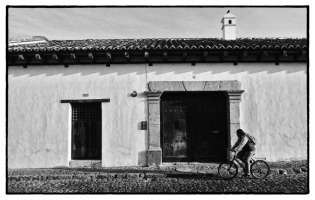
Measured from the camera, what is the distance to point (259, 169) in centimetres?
669

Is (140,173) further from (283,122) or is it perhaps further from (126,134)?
(283,122)

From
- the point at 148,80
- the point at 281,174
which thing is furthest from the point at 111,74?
the point at 281,174

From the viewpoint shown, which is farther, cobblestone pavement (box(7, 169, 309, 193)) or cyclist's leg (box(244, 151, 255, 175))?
cyclist's leg (box(244, 151, 255, 175))

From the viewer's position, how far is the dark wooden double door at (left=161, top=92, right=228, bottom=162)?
802cm

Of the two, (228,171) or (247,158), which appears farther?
(228,171)

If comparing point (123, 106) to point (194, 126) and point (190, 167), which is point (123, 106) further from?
point (190, 167)

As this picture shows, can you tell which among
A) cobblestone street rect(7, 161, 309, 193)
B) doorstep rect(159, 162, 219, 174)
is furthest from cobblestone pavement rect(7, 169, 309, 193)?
doorstep rect(159, 162, 219, 174)

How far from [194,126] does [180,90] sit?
47.3 inches

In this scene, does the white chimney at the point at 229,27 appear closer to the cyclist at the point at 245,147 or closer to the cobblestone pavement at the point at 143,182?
the cyclist at the point at 245,147

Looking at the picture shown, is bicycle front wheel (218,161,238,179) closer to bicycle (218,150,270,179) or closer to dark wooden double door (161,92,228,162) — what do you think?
bicycle (218,150,270,179)

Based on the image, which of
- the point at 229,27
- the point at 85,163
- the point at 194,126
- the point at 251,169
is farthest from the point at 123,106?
the point at 229,27

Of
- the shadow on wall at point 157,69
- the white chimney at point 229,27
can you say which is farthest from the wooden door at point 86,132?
the white chimney at point 229,27

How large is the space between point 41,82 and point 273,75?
673cm

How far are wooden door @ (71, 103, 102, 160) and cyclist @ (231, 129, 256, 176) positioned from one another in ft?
13.0
